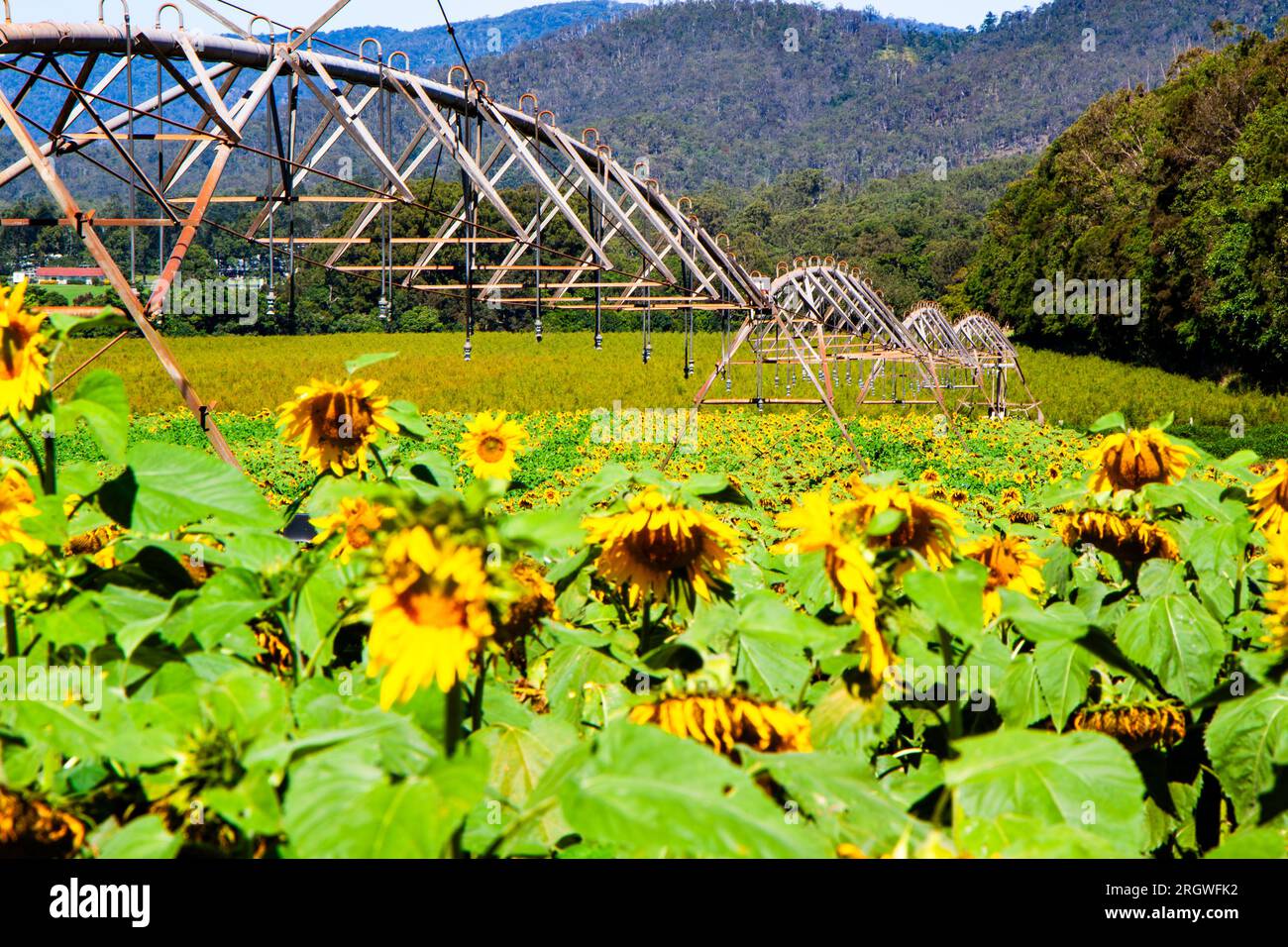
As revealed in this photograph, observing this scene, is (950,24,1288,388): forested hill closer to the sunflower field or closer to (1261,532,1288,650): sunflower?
the sunflower field

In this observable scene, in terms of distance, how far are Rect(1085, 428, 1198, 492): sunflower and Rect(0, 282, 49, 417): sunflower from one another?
123 centimetres

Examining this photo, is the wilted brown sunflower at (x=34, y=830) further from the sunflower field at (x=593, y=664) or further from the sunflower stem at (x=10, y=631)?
the sunflower stem at (x=10, y=631)

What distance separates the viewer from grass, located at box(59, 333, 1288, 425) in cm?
2061

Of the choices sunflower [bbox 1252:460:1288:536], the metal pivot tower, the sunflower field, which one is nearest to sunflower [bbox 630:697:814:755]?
the sunflower field

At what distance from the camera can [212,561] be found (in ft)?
3.56

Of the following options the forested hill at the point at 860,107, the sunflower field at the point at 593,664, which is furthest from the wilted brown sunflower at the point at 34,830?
the forested hill at the point at 860,107

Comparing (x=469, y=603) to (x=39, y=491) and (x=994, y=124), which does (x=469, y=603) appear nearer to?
(x=39, y=491)

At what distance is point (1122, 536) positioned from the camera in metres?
1.52

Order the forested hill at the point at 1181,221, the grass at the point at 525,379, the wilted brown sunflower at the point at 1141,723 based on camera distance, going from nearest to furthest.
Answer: the wilted brown sunflower at the point at 1141,723 → the grass at the point at 525,379 → the forested hill at the point at 1181,221

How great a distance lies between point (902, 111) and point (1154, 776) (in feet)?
608

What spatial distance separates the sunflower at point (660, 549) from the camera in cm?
109

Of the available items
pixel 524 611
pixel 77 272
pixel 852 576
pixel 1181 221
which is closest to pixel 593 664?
pixel 524 611

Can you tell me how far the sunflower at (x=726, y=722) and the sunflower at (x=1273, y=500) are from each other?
735mm
